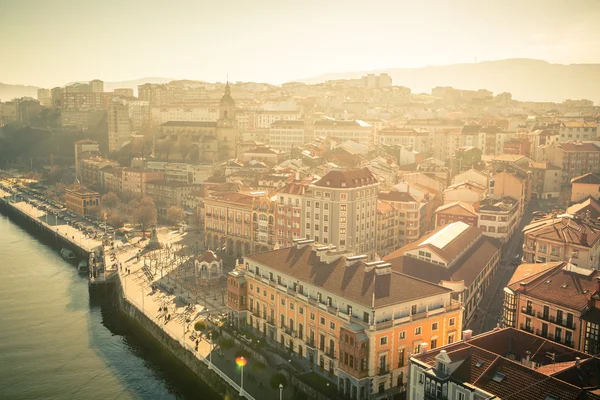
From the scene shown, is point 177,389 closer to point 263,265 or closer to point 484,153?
point 263,265

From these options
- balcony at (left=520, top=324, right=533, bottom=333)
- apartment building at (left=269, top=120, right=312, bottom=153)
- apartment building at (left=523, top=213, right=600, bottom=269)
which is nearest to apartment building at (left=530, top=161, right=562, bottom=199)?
apartment building at (left=523, top=213, right=600, bottom=269)

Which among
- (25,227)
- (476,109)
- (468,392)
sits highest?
(476,109)

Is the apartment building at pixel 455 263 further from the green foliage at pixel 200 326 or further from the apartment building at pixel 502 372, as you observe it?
the green foliage at pixel 200 326

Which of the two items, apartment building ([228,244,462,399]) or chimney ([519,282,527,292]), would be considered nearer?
apartment building ([228,244,462,399])

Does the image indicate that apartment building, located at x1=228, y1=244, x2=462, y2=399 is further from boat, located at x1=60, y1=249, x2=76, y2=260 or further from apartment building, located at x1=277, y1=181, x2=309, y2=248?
boat, located at x1=60, y1=249, x2=76, y2=260

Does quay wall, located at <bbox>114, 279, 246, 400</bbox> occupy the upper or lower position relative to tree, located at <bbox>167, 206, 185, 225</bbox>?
lower

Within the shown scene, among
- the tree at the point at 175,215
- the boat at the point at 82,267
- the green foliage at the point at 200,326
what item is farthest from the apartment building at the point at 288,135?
A: the green foliage at the point at 200,326

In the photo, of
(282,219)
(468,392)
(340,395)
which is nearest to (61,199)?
(282,219)
